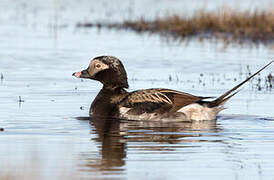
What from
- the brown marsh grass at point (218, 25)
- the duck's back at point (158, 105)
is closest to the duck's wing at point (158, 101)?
the duck's back at point (158, 105)

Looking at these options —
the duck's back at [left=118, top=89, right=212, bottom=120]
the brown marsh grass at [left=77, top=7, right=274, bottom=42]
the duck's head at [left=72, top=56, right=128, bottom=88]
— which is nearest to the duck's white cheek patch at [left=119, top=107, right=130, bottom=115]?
the duck's back at [left=118, top=89, right=212, bottom=120]

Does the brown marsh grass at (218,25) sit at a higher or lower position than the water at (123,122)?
higher

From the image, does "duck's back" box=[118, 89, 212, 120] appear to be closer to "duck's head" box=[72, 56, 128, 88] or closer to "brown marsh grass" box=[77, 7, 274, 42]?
"duck's head" box=[72, 56, 128, 88]

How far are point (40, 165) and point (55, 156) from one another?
0.76 m

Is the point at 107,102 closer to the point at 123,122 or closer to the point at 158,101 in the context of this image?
the point at 123,122

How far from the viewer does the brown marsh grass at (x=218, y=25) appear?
22.0 meters

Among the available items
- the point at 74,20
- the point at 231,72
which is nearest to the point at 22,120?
the point at 231,72

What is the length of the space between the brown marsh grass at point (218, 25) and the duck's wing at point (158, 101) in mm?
10757

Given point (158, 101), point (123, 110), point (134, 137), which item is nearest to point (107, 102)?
point (123, 110)

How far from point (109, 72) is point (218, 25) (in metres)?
11.3

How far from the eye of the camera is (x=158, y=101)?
11.0 m

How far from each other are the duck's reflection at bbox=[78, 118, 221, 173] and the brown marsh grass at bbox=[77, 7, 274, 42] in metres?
11.2

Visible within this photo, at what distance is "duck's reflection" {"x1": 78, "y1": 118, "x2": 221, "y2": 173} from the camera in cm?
816

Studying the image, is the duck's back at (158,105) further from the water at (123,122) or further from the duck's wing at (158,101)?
the water at (123,122)
